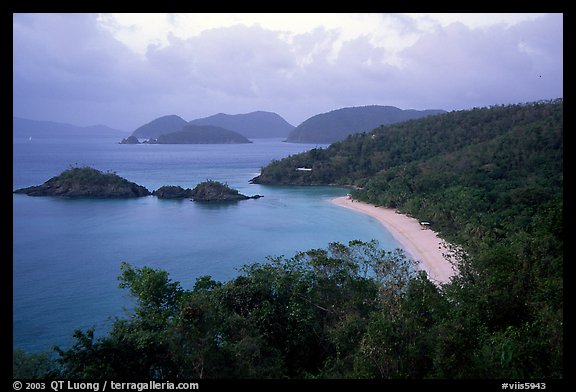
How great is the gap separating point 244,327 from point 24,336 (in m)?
6.24

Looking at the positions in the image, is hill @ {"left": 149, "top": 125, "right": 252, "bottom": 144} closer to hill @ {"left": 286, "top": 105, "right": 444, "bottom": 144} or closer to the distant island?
hill @ {"left": 286, "top": 105, "right": 444, "bottom": 144}

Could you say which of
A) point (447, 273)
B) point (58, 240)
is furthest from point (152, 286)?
point (58, 240)

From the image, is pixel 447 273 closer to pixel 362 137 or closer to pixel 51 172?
pixel 362 137

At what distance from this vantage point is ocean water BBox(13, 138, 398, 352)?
461 inches

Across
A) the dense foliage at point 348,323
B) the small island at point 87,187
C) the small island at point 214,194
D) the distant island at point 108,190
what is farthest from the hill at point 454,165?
the small island at point 87,187

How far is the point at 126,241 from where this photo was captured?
64.3 feet

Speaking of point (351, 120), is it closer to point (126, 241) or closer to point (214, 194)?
point (214, 194)

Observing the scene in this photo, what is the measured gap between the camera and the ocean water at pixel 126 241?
11.7 meters

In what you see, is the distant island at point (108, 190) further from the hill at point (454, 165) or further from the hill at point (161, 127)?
the hill at point (161, 127)

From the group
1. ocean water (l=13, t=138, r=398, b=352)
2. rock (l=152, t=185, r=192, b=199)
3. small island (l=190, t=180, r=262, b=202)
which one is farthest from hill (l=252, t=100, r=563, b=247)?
rock (l=152, t=185, r=192, b=199)

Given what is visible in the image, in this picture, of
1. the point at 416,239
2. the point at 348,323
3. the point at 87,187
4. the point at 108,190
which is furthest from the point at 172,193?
the point at 348,323

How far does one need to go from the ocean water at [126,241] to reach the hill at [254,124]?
81.9m

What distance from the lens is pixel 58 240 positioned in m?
19.4

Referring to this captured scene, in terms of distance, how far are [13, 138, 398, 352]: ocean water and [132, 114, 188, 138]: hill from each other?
241 feet
